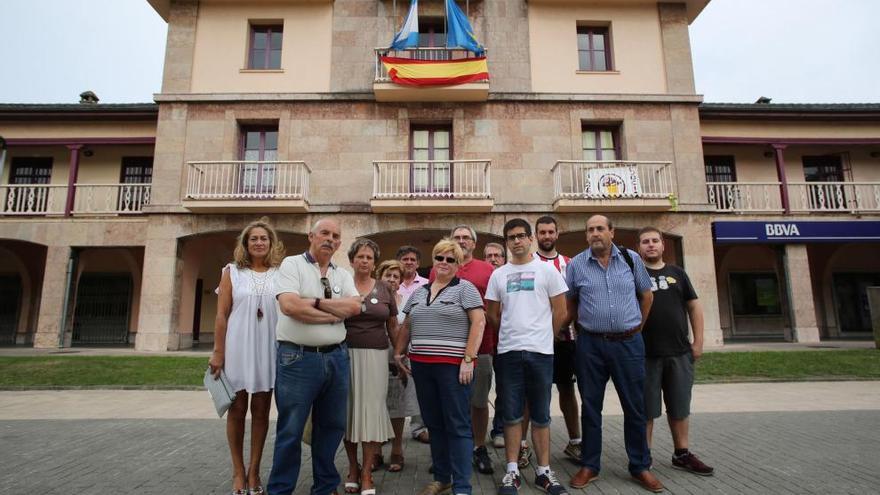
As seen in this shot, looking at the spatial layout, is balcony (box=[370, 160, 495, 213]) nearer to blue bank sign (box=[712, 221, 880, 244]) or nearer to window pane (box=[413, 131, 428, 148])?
window pane (box=[413, 131, 428, 148])

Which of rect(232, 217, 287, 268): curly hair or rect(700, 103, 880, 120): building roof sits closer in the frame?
rect(232, 217, 287, 268): curly hair

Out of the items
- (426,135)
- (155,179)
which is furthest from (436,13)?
(155,179)

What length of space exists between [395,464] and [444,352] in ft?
4.67

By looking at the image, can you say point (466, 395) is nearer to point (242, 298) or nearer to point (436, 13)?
point (242, 298)

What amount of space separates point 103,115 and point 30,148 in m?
3.81

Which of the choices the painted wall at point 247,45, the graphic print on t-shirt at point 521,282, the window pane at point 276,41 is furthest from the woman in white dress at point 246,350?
the window pane at point 276,41

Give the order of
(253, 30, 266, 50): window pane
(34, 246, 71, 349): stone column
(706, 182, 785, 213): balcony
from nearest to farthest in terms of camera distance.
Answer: (34, 246, 71, 349): stone column < (253, 30, 266, 50): window pane < (706, 182, 785, 213): balcony

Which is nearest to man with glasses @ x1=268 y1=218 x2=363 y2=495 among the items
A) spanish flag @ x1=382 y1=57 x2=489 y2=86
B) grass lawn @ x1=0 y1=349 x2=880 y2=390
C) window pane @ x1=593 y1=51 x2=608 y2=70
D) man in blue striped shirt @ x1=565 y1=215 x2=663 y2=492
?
man in blue striped shirt @ x1=565 y1=215 x2=663 y2=492

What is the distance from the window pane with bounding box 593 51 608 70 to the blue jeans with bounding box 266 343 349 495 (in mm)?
14868

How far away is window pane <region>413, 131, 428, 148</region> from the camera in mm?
14688

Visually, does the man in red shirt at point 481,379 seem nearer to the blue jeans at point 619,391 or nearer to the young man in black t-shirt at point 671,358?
the blue jeans at point 619,391

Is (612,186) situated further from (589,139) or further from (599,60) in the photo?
(599,60)

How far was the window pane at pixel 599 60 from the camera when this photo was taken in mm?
15258

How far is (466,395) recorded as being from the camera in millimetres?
3457
